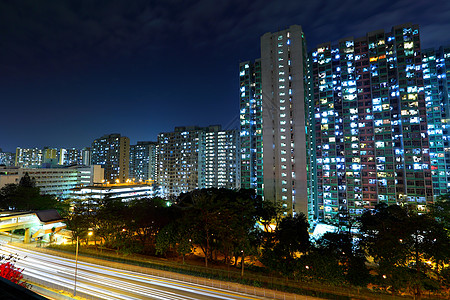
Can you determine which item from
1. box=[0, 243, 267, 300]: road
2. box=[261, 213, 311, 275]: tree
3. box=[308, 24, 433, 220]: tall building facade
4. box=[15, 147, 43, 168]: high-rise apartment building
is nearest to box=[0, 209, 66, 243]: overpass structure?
box=[0, 243, 267, 300]: road

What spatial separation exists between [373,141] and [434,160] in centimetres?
1912

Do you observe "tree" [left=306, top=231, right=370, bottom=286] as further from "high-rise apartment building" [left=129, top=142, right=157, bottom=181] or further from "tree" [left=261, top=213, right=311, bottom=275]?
"high-rise apartment building" [left=129, top=142, right=157, bottom=181]

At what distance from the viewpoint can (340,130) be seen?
73.1 metres

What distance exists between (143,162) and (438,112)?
15906 centimetres

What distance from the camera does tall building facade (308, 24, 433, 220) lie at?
6494cm

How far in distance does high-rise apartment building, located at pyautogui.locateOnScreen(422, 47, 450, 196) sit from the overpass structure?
96.2 metres

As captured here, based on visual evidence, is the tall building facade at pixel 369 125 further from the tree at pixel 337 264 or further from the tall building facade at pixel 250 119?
the tree at pixel 337 264

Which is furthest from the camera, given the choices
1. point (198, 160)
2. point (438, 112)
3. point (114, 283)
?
point (198, 160)

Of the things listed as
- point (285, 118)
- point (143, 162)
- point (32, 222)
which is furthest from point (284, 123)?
point (143, 162)

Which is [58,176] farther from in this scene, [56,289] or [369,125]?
[369,125]

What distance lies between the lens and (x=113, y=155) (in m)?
152

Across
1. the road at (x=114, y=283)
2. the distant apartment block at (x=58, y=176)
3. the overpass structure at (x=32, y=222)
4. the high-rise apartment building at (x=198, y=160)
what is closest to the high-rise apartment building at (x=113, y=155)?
the distant apartment block at (x=58, y=176)

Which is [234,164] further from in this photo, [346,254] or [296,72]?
[346,254]

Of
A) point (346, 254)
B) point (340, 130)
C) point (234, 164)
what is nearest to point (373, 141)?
point (340, 130)
